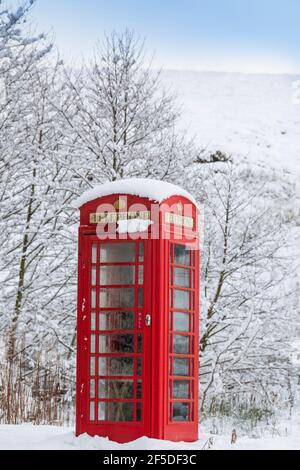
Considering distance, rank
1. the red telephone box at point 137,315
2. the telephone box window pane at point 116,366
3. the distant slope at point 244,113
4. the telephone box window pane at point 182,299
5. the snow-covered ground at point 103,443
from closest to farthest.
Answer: the snow-covered ground at point 103,443
the red telephone box at point 137,315
the telephone box window pane at point 116,366
the telephone box window pane at point 182,299
the distant slope at point 244,113

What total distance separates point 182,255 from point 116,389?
1.30 metres

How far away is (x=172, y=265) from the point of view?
284 inches

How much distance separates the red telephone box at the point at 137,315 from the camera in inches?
278

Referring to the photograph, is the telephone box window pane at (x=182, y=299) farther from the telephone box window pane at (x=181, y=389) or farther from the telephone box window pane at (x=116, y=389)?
the telephone box window pane at (x=116, y=389)

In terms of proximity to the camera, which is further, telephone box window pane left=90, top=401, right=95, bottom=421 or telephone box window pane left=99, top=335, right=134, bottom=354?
telephone box window pane left=90, top=401, right=95, bottom=421

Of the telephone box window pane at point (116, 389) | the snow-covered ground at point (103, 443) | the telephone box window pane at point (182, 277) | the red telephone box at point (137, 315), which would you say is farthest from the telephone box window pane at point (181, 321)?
the snow-covered ground at point (103, 443)

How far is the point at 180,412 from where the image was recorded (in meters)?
7.25

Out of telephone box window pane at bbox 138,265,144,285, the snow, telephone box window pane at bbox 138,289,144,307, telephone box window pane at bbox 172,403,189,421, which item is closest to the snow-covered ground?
telephone box window pane at bbox 172,403,189,421

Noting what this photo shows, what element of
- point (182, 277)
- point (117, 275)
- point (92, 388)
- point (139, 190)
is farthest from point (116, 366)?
point (139, 190)

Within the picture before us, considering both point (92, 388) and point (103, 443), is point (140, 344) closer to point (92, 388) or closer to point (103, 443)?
point (92, 388)

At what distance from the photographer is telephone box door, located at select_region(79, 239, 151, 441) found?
279 inches

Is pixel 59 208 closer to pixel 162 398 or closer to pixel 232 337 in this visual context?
pixel 232 337

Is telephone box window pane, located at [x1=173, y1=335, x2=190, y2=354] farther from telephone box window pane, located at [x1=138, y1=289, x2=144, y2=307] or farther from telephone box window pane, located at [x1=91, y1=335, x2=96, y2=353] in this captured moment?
telephone box window pane, located at [x1=91, y1=335, x2=96, y2=353]

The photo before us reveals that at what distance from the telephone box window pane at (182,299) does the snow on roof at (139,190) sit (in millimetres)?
833
